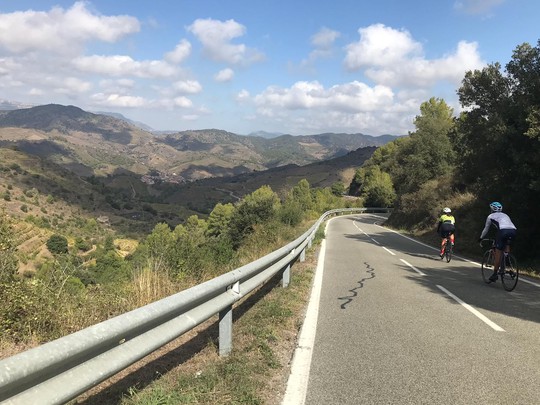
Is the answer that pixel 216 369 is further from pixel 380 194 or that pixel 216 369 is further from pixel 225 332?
pixel 380 194

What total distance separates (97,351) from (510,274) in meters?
8.98

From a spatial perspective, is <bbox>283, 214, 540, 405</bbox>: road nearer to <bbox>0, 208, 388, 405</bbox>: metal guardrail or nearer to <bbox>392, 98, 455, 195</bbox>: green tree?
<bbox>0, 208, 388, 405</bbox>: metal guardrail

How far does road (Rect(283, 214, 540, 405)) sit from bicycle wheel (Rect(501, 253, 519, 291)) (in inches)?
7.2

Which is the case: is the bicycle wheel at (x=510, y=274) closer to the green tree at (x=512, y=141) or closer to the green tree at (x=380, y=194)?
the green tree at (x=512, y=141)

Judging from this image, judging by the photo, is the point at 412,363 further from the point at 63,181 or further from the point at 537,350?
the point at 63,181

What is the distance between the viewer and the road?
12.6ft

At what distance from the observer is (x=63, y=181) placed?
15412 centimetres

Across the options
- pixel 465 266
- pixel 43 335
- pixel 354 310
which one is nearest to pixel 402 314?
pixel 354 310

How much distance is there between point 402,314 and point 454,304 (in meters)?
1.45

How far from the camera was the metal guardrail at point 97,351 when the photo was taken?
2.14 metres

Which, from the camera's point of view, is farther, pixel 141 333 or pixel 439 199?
pixel 439 199

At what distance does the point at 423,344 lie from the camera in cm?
518

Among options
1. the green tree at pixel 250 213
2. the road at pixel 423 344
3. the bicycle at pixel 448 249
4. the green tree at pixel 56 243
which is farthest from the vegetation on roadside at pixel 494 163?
the green tree at pixel 56 243

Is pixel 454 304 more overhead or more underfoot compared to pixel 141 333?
more underfoot
